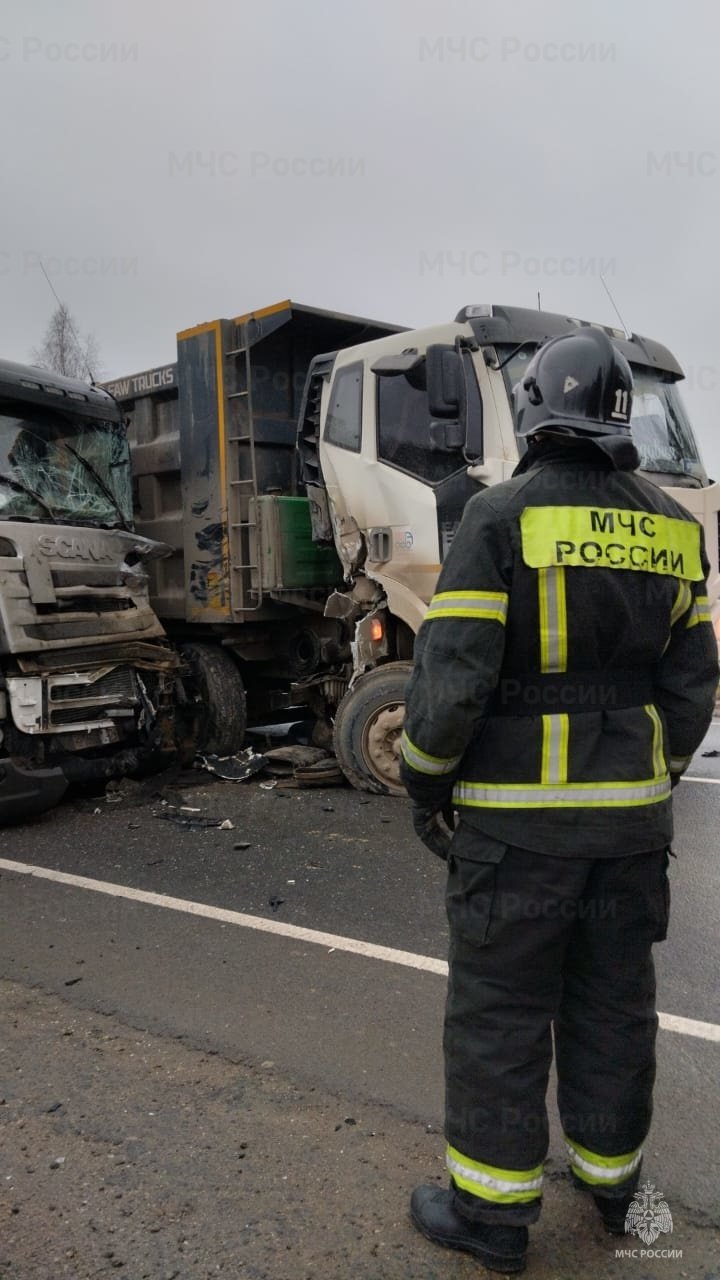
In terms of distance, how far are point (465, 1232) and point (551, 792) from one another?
0.97 metres

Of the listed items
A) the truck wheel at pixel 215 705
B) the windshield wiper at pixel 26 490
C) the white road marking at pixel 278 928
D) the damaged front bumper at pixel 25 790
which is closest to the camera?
the white road marking at pixel 278 928

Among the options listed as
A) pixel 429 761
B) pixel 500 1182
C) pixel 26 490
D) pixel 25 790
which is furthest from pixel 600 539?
pixel 26 490

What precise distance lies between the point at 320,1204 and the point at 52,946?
6.64 feet

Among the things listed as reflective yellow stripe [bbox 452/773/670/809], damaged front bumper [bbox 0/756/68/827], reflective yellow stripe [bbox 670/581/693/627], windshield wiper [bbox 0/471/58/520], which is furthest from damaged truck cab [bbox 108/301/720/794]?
reflective yellow stripe [bbox 452/773/670/809]

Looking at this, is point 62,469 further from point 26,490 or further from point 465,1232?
point 465,1232

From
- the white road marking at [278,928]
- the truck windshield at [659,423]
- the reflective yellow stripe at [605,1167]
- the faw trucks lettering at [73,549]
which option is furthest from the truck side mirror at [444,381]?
the reflective yellow stripe at [605,1167]

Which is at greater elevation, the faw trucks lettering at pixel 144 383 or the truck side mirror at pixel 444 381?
the faw trucks lettering at pixel 144 383

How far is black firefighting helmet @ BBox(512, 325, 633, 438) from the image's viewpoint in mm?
2193

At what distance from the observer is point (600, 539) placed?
2.11 meters

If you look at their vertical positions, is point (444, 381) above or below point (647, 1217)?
above

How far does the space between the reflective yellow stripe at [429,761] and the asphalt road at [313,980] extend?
1.05 m

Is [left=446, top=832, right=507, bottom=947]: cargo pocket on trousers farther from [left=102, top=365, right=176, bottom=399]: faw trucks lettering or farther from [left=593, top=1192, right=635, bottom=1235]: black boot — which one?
[left=102, top=365, right=176, bottom=399]: faw trucks lettering

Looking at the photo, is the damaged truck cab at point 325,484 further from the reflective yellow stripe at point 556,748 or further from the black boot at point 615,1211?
the black boot at point 615,1211

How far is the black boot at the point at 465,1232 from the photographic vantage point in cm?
209
